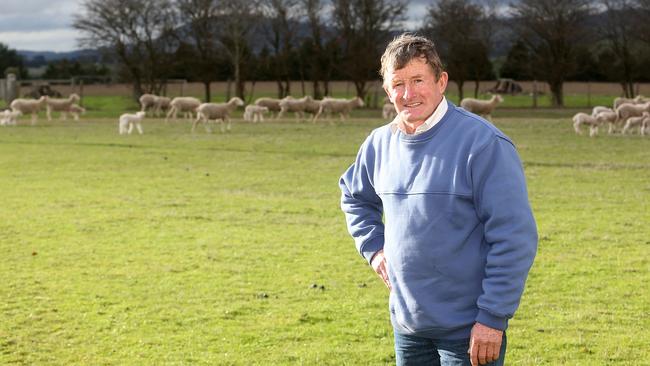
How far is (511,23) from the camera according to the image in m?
74.3

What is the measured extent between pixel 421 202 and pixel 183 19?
237 ft

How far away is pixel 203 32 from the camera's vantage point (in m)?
72.3

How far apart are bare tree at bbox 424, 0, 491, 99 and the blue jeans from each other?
6325 centimetres

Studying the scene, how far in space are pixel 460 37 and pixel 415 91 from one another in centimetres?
6717

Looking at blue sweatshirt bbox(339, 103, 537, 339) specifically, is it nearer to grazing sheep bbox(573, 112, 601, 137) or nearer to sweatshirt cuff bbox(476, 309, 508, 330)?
sweatshirt cuff bbox(476, 309, 508, 330)

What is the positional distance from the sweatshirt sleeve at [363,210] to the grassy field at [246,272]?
249 centimetres

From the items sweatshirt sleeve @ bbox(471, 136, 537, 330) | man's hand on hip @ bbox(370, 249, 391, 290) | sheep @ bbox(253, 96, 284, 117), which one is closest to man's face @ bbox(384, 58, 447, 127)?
sweatshirt sleeve @ bbox(471, 136, 537, 330)

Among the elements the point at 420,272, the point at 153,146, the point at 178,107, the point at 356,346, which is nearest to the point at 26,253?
the point at 356,346

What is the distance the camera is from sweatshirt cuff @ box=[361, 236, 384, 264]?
439 cm

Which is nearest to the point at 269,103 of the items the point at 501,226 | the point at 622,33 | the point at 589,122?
the point at 589,122

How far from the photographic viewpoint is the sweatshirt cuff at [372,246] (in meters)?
4.39

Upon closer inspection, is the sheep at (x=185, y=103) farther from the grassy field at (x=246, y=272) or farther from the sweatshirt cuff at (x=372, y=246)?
the sweatshirt cuff at (x=372, y=246)

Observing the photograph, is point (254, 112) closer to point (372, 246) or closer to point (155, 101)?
point (155, 101)

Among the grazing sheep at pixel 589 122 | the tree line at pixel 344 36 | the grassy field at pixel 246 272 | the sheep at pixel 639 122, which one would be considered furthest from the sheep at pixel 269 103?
the grassy field at pixel 246 272
